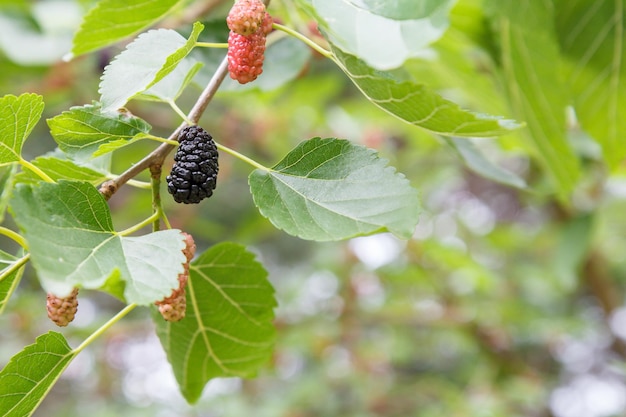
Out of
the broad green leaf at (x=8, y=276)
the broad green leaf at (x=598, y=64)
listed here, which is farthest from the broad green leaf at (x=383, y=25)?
the broad green leaf at (x=598, y=64)

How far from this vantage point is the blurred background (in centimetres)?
145

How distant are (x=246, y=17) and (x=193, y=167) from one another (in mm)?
113

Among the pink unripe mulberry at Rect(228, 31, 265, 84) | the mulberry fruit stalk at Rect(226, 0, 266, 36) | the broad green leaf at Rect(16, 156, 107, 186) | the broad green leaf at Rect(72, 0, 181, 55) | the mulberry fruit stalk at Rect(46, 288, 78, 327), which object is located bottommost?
the mulberry fruit stalk at Rect(46, 288, 78, 327)

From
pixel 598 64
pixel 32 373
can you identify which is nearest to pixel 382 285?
pixel 598 64

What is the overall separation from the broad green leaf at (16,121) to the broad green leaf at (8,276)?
8 centimetres

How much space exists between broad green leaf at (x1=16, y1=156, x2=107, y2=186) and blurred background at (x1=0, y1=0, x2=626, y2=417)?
64 centimetres

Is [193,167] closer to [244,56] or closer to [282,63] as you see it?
[244,56]

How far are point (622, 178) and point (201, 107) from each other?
4.11 feet

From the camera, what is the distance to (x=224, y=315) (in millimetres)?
603

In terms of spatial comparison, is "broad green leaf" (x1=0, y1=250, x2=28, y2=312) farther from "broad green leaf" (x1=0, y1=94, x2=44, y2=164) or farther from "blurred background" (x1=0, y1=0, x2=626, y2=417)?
"blurred background" (x1=0, y1=0, x2=626, y2=417)

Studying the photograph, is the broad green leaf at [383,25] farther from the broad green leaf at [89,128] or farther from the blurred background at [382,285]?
the blurred background at [382,285]

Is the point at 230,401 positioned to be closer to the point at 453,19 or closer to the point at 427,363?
the point at 427,363

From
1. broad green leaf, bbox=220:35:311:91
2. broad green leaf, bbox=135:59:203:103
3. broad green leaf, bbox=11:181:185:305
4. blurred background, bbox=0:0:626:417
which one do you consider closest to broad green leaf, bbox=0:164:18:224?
broad green leaf, bbox=11:181:185:305

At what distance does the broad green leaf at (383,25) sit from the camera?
1.27ft
